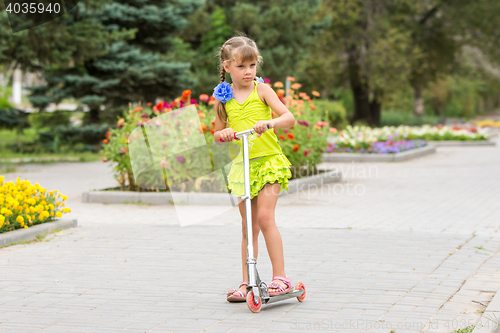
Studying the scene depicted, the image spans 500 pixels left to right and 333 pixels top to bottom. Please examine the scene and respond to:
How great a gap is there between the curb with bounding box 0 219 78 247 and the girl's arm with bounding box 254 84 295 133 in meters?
3.42

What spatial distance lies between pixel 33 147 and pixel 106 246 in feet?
48.0

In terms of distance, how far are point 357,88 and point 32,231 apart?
90.1 ft

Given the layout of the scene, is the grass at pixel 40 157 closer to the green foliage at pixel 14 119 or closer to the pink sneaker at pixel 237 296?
the green foliage at pixel 14 119

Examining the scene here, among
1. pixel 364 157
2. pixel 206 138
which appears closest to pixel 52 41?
pixel 206 138

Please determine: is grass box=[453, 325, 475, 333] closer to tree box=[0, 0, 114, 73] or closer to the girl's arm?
the girl's arm

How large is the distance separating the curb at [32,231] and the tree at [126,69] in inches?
455

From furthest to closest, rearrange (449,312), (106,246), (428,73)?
(428,73)
(106,246)
(449,312)

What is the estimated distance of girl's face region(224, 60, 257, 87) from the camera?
4008 millimetres

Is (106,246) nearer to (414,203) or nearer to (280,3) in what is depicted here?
(414,203)

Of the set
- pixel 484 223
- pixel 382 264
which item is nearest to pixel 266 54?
pixel 484 223

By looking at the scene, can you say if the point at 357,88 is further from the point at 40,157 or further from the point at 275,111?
the point at 275,111

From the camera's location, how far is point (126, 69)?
19.1 m

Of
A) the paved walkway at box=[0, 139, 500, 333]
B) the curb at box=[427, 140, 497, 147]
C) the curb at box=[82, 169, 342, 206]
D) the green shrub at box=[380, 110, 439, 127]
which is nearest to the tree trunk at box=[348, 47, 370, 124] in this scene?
the green shrub at box=[380, 110, 439, 127]

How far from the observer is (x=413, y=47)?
31.9 meters
